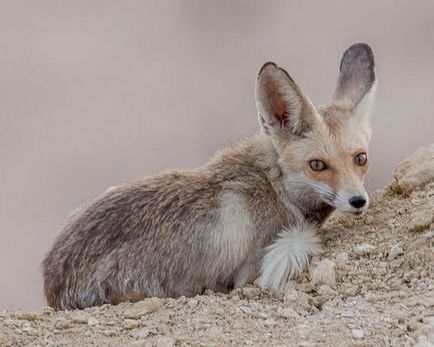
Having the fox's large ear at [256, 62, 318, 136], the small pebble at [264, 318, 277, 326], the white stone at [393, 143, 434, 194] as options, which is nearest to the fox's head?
the fox's large ear at [256, 62, 318, 136]

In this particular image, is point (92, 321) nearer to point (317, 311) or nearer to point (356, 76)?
point (317, 311)

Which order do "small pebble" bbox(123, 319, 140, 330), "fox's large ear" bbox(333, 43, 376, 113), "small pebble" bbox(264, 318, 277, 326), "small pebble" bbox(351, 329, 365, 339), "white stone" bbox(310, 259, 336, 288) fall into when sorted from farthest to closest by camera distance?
1. "fox's large ear" bbox(333, 43, 376, 113)
2. "white stone" bbox(310, 259, 336, 288)
3. "small pebble" bbox(123, 319, 140, 330)
4. "small pebble" bbox(264, 318, 277, 326)
5. "small pebble" bbox(351, 329, 365, 339)

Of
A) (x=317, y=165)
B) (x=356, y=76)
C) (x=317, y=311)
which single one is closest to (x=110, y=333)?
(x=317, y=311)

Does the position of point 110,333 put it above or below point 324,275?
above

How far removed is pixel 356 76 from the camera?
8.52 metres

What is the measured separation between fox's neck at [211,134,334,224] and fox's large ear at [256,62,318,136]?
0.19 meters

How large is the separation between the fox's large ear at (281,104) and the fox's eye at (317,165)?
0.93 feet

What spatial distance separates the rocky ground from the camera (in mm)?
6020

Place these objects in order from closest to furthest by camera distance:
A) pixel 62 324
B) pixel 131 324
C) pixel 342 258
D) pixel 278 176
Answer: pixel 131 324 → pixel 62 324 → pixel 342 258 → pixel 278 176

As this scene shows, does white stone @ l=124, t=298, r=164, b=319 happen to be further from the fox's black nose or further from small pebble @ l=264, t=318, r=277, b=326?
the fox's black nose

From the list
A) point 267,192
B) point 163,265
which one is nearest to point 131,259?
point 163,265

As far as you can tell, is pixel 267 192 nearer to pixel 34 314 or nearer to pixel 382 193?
pixel 382 193

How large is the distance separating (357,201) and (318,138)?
66 centimetres

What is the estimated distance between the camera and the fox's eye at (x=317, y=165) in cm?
763
